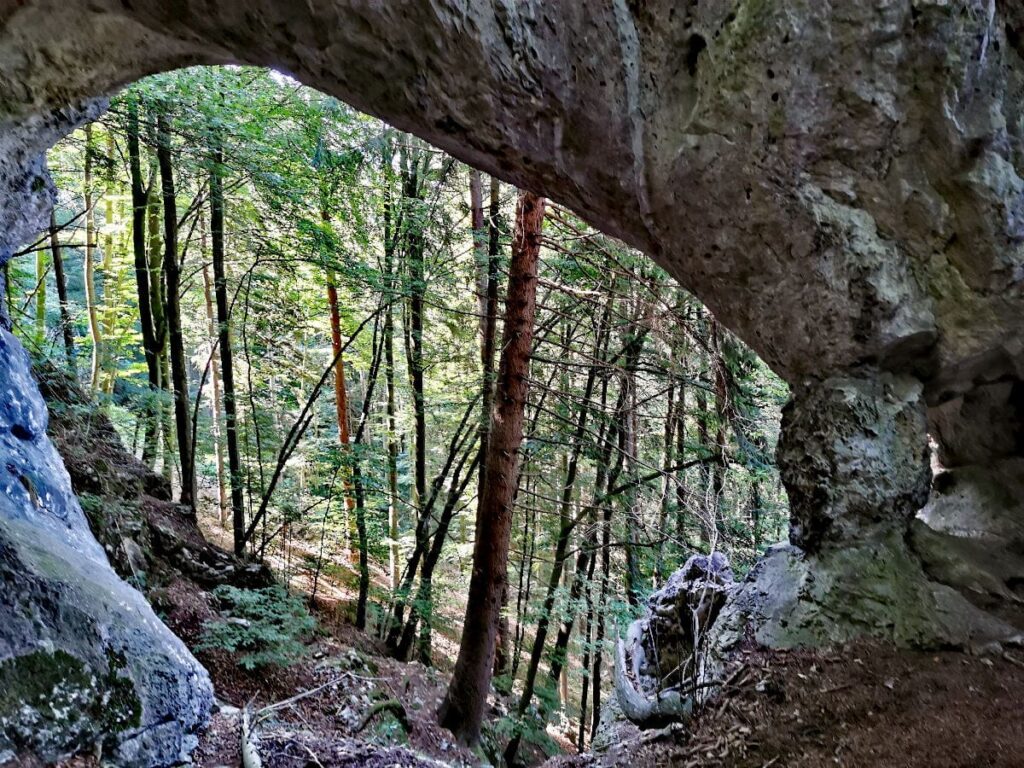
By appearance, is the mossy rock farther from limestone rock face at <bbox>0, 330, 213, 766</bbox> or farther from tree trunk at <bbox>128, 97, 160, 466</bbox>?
tree trunk at <bbox>128, 97, 160, 466</bbox>

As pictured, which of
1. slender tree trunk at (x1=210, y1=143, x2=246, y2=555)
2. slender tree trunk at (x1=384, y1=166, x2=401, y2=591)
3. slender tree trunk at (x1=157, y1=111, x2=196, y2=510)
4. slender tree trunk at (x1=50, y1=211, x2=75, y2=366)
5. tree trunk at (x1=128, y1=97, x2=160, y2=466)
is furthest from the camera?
slender tree trunk at (x1=384, y1=166, x2=401, y2=591)

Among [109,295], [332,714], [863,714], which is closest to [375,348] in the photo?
[109,295]

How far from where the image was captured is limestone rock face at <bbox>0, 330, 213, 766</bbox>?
2473 mm

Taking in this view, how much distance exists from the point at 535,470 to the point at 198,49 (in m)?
7.72

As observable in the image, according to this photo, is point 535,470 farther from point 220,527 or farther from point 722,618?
point 220,527

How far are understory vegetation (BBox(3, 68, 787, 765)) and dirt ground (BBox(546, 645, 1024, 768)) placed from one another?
3.96 ft

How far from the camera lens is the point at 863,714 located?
8.83 ft

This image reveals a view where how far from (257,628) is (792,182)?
6.44 meters

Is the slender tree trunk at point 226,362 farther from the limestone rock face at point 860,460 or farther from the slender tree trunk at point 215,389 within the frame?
the limestone rock face at point 860,460

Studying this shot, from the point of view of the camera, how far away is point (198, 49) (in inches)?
157

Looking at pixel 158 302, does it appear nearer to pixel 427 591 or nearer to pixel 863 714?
pixel 427 591

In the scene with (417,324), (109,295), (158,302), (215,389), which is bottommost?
(215,389)

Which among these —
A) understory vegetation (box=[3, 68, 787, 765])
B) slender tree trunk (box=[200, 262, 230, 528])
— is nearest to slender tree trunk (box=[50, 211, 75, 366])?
understory vegetation (box=[3, 68, 787, 765])

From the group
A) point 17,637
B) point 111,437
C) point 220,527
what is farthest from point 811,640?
point 220,527
